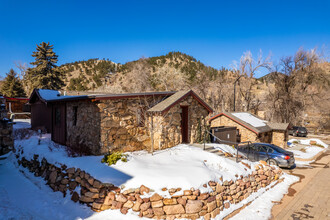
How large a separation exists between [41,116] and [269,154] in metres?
18.4

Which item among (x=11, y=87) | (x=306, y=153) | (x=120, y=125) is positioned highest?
(x=11, y=87)

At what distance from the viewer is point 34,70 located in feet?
102

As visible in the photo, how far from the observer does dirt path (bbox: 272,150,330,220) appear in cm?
718

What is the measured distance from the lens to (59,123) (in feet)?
42.6

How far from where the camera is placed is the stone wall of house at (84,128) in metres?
9.71

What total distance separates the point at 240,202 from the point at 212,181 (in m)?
1.79

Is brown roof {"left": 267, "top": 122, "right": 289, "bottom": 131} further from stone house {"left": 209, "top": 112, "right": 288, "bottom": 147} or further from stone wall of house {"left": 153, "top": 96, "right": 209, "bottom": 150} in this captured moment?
stone wall of house {"left": 153, "top": 96, "right": 209, "bottom": 150}

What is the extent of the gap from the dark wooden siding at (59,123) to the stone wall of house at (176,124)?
19.3ft

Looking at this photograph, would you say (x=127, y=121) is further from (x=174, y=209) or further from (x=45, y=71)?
(x=45, y=71)

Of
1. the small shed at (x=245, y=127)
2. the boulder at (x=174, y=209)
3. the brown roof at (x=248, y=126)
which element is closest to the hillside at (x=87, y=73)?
the small shed at (x=245, y=127)

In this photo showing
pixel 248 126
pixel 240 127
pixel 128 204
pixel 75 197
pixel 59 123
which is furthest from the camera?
pixel 240 127

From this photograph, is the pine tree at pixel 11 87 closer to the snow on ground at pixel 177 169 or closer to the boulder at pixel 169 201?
the snow on ground at pixel 177 169

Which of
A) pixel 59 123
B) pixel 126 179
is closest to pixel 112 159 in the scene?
pixel 126 179

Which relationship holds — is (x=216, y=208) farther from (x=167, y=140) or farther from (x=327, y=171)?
(x=327, y=171)
